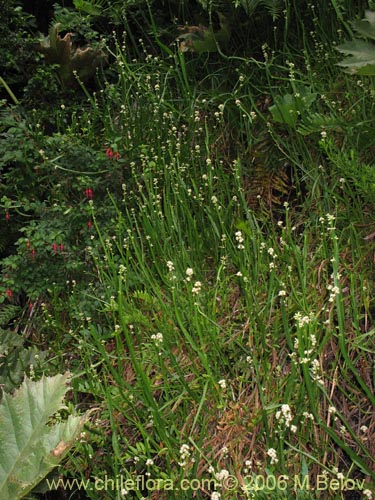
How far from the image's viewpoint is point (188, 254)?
3023 mm

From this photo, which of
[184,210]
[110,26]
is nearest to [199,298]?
[184,210]

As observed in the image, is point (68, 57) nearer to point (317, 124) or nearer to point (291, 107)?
point (291, 107)

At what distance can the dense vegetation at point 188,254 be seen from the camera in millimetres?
2221

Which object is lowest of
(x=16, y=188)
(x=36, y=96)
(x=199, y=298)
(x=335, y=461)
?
(x=335, y=461)

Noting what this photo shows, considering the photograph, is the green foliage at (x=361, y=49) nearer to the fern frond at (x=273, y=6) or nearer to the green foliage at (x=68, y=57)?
the fern frond at (x=273, y=6)

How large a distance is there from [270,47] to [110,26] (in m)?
1.21

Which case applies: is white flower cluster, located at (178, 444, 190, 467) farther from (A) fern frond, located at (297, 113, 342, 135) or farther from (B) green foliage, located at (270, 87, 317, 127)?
(B) green foliage, located at (270, 87, 317, 127)

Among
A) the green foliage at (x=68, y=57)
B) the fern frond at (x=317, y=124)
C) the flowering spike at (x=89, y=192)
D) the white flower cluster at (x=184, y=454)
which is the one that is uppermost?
the green foliage at (x=68, y=57)

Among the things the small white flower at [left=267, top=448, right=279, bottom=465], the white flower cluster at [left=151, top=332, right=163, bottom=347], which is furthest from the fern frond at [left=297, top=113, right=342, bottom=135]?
the small white flower at [left=267, top=448, right=279, bottom=465]

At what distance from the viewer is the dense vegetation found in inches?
87.4

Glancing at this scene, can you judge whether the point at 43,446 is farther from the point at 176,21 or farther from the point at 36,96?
the point at 176,21

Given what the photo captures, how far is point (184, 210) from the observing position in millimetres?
3145

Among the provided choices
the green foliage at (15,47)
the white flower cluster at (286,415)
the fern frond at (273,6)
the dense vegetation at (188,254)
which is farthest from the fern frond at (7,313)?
the fern frond at (273,6)

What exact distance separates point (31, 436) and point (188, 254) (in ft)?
4.84
